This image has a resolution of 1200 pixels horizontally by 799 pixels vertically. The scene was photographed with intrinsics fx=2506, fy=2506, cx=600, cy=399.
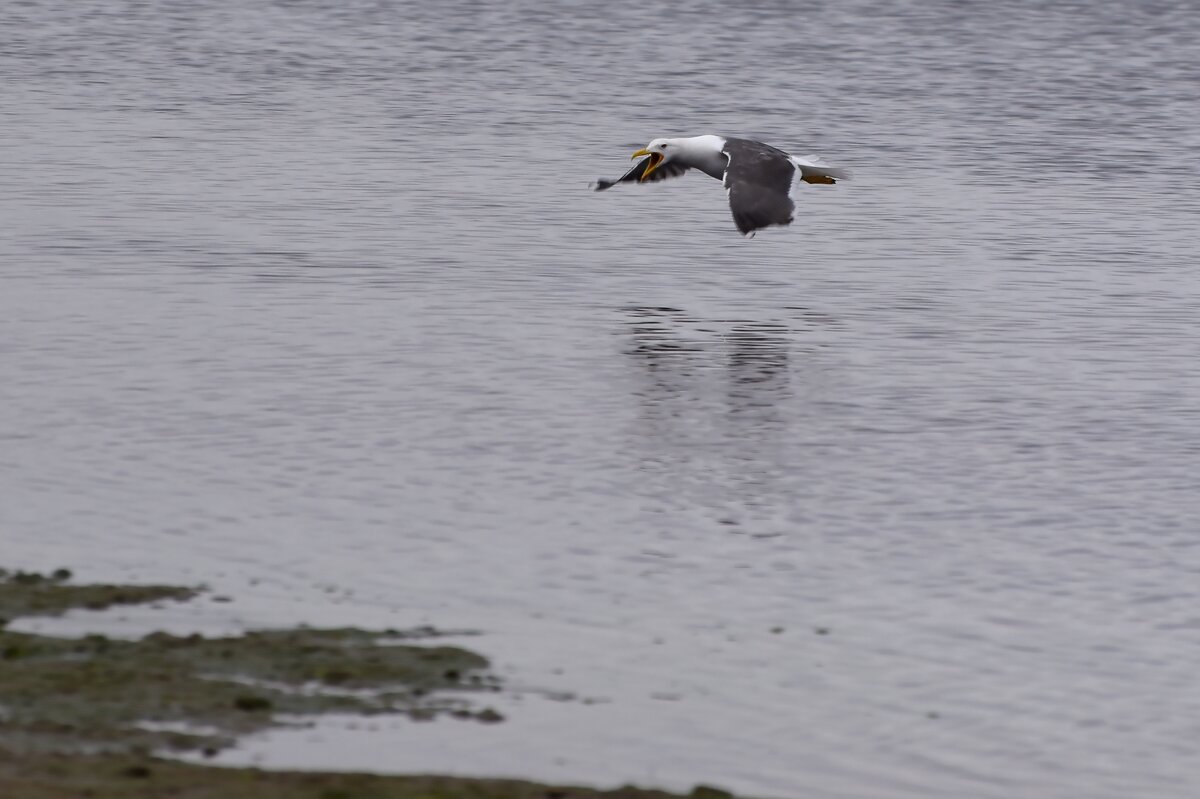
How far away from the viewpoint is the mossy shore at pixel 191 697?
9555 mm

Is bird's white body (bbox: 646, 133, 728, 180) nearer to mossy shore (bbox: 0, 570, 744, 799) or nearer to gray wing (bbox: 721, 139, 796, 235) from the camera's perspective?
gray wing (bbox: 721, 139, 796, 235)

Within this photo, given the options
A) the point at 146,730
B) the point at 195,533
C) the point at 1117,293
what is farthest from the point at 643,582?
the point at 1117,293

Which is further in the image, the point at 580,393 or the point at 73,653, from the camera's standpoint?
the point at 580,393

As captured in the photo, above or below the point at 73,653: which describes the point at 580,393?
below

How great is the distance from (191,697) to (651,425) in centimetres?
732

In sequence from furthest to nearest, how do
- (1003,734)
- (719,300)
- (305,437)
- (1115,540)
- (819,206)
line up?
(819,206) → (719,300) → (305,437) → (1115,540) → (1003,734)

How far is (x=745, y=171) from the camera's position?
2184 cm

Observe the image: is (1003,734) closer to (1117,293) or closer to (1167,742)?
(1167,742)

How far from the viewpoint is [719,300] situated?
76.4ft

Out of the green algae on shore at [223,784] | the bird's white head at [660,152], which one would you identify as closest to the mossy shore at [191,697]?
the green algae on shore at [223,784]

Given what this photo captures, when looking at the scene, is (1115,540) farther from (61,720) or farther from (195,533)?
(61,720)

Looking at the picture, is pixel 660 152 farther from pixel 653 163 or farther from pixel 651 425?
pixel 651 425

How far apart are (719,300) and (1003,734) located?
12.6 m

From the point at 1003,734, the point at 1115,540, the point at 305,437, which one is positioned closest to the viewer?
the point at 1003,734
